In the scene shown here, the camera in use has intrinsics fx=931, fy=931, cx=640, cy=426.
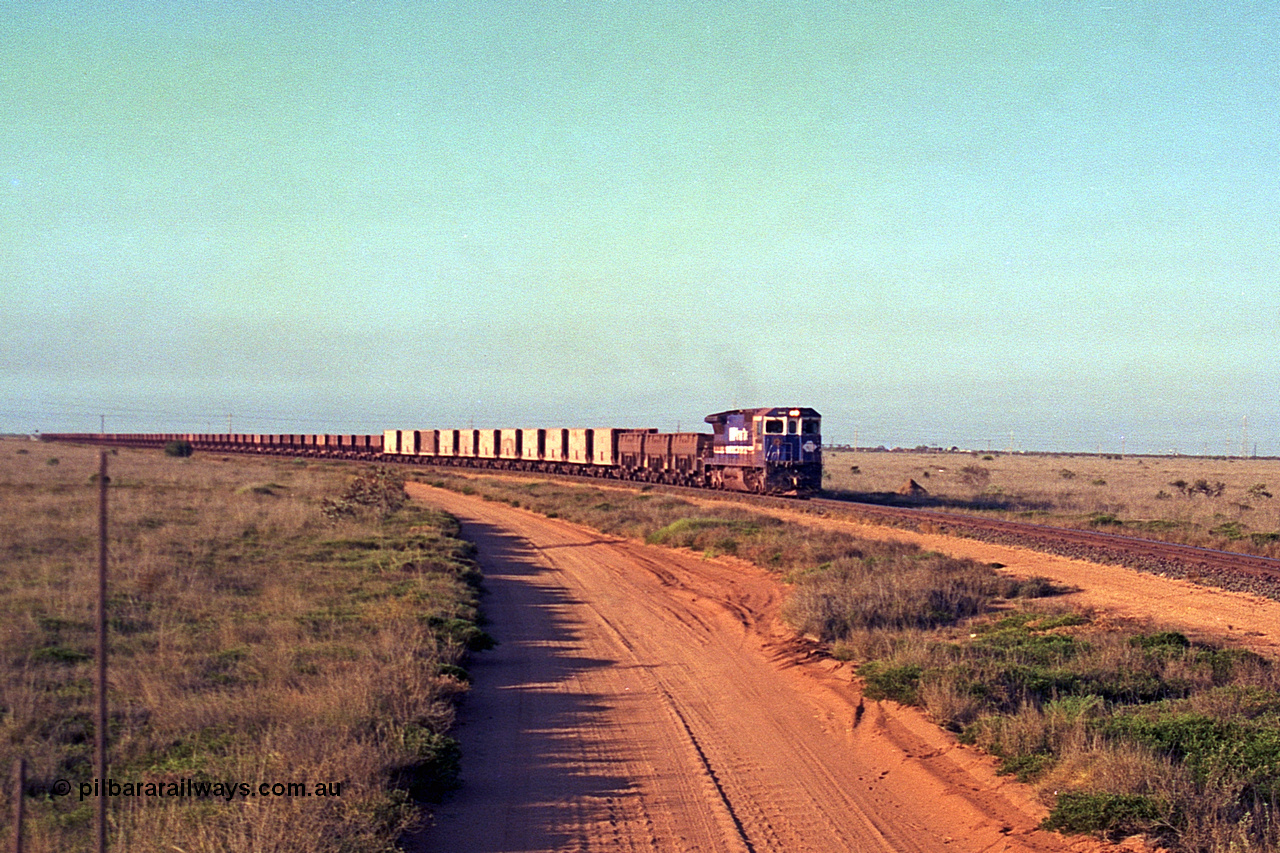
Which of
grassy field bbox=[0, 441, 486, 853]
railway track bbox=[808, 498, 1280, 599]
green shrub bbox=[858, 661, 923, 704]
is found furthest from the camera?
railway track bbox=[808, 498, 1280, 599]

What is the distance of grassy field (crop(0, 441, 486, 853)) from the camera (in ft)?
19.9

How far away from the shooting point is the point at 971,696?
9.35 m

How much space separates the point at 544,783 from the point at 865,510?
24318 mm

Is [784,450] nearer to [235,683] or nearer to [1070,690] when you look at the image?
[1070,690]

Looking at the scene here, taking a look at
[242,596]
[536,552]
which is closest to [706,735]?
[242,596]

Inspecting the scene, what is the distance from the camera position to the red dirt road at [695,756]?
22.1 feet

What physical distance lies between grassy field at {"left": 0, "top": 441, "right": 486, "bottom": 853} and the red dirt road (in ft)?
1.93

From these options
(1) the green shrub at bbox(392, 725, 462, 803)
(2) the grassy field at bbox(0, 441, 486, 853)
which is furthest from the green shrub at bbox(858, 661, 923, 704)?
(1) the green shrub at bbox(392, 725, 462, 803)

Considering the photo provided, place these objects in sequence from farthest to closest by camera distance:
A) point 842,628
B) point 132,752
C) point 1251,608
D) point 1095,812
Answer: point 1251,608, point 842,628, point 132,752, point 1095,812

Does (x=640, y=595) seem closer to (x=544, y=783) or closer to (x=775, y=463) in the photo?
(x=544, y=783)

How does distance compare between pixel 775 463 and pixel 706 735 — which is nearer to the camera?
pixel 706 735

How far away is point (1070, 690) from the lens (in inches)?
386

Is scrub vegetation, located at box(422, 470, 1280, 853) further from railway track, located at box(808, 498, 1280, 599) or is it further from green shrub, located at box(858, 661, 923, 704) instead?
railway track, located at box(808, 498, 1280, 599)

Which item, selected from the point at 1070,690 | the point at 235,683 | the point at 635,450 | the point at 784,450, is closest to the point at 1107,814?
the point at 1070,690
